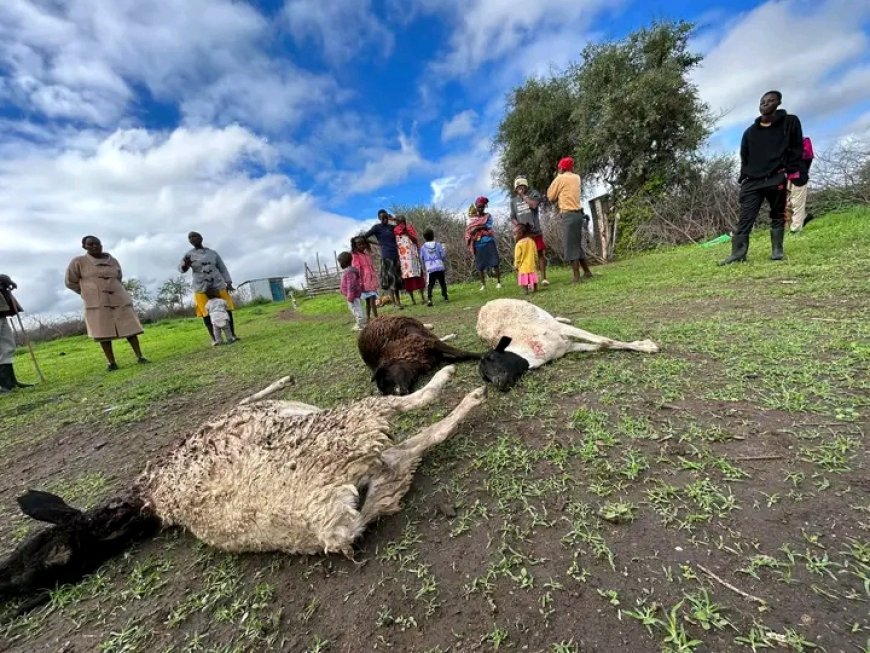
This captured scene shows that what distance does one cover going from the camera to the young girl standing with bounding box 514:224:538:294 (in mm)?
7645

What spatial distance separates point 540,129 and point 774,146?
593 inches

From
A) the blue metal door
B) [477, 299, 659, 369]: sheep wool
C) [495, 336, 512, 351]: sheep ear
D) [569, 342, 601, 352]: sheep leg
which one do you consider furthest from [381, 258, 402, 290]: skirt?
the blue metal door

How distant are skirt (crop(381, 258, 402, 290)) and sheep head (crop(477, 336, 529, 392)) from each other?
6.97 meters

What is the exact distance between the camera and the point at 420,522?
1702mm

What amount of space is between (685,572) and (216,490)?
1.82 meters

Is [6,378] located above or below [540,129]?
below

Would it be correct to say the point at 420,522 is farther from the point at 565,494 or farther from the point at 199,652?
the point at 199,652

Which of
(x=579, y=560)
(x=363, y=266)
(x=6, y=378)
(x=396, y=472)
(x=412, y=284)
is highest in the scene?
(x=363, y=266)

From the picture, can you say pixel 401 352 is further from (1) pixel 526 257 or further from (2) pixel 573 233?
(2) pixel 573 233

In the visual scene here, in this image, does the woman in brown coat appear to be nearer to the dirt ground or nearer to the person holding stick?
the person holding stick

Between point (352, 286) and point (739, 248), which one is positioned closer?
point (739, 248)

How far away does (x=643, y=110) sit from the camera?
15164 mm

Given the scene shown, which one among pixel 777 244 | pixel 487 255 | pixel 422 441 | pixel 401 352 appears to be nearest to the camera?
pixel 422 441

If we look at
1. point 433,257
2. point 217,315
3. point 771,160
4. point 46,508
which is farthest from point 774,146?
point 217,315
